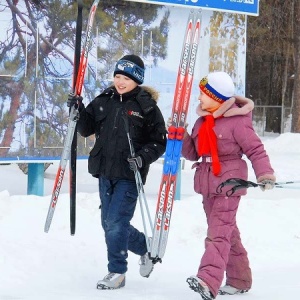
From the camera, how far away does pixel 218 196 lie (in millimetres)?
5457

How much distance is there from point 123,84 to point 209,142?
2.81 feet

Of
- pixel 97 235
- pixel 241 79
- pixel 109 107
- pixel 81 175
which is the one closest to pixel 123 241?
pixel 109 107

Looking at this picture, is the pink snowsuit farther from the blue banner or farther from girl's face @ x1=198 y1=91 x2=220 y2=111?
the blue banner

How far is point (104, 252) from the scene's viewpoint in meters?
7.12

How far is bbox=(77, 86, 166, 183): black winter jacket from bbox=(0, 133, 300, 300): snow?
0.84 meters

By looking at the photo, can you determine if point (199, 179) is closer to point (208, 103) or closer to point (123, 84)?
point (208, 103)

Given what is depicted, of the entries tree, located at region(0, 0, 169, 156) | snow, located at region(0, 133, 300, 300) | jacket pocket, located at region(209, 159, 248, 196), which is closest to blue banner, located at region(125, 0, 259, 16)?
tree, located at region(0, 0, 169, 156)

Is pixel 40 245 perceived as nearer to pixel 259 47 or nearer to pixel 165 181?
pixel 165 181

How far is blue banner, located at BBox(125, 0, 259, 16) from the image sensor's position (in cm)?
1032

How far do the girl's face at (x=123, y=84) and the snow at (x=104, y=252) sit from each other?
4.49 ft

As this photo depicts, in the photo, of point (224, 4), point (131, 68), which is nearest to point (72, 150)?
point (131, 68)

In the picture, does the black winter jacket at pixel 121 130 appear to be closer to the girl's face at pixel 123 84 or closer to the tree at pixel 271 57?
the girl's face at pixel 123 84

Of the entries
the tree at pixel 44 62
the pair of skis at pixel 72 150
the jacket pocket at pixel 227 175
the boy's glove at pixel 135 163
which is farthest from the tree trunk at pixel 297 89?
the jacket pocket at pixel 227 175

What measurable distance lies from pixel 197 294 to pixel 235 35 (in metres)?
6.11
